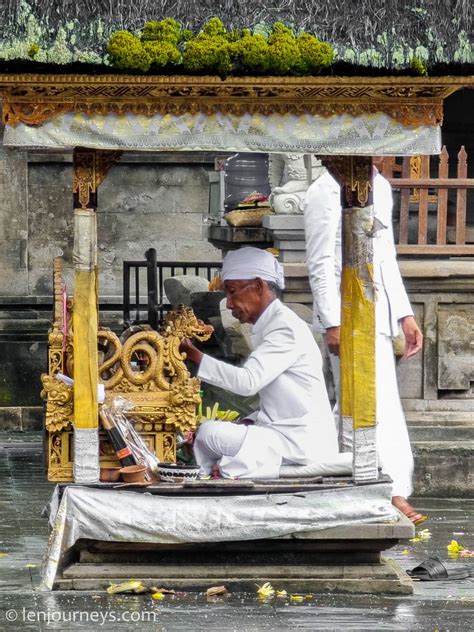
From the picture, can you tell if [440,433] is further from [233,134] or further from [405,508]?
[233,134]

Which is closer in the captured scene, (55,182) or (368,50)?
(368,50)

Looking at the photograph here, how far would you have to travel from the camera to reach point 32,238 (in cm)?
1590

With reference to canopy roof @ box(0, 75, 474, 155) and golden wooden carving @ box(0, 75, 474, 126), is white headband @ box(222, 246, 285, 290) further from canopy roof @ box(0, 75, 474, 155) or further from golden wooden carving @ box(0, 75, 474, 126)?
golden wooden carving @ box(0, 75, 474, 126)

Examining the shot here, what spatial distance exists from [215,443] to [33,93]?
2.21 meters

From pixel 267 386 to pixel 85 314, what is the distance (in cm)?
131

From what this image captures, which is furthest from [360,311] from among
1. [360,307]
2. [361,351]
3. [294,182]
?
[294,182]

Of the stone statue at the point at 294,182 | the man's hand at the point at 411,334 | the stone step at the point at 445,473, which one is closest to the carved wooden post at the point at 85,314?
the man's hand at the point at 411,334

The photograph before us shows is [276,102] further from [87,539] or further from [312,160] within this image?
[312,160]

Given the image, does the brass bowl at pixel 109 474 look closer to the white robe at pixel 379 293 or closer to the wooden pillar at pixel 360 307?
the wooden pillar at pixel 360 307

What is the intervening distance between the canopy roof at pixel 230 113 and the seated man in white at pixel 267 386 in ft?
3.40

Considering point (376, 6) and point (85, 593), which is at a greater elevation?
point (376, 6)

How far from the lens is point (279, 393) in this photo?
888 cm

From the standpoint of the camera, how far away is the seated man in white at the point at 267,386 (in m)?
8.62

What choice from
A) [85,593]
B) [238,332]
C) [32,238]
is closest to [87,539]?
[85,593]
